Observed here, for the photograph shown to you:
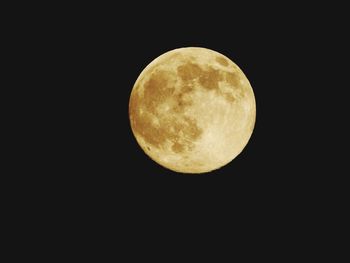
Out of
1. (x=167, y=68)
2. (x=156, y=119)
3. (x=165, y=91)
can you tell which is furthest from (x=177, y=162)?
(x=167, y=68)

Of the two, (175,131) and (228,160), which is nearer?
(175,131)

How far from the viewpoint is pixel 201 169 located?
487cm

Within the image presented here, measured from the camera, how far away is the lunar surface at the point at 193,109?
13.9 feet

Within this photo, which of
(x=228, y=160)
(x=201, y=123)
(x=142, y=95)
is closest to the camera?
(x=201, y=123)

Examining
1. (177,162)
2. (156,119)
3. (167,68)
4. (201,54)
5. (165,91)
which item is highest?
(201,54)

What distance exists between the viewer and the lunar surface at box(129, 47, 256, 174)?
13.9 ft

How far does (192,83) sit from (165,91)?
0.39 meters

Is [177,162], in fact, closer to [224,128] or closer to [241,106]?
[224,128]

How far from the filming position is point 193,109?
4.20 metres

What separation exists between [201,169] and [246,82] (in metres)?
1.51

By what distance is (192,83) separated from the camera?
4.25 m

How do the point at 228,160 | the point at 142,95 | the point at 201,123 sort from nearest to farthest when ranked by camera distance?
the point at 201,123 < the point at 142,95 < the point at 228,160

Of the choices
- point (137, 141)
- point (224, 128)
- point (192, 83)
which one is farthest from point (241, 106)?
point (137, 141)

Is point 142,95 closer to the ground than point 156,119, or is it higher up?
higher up
